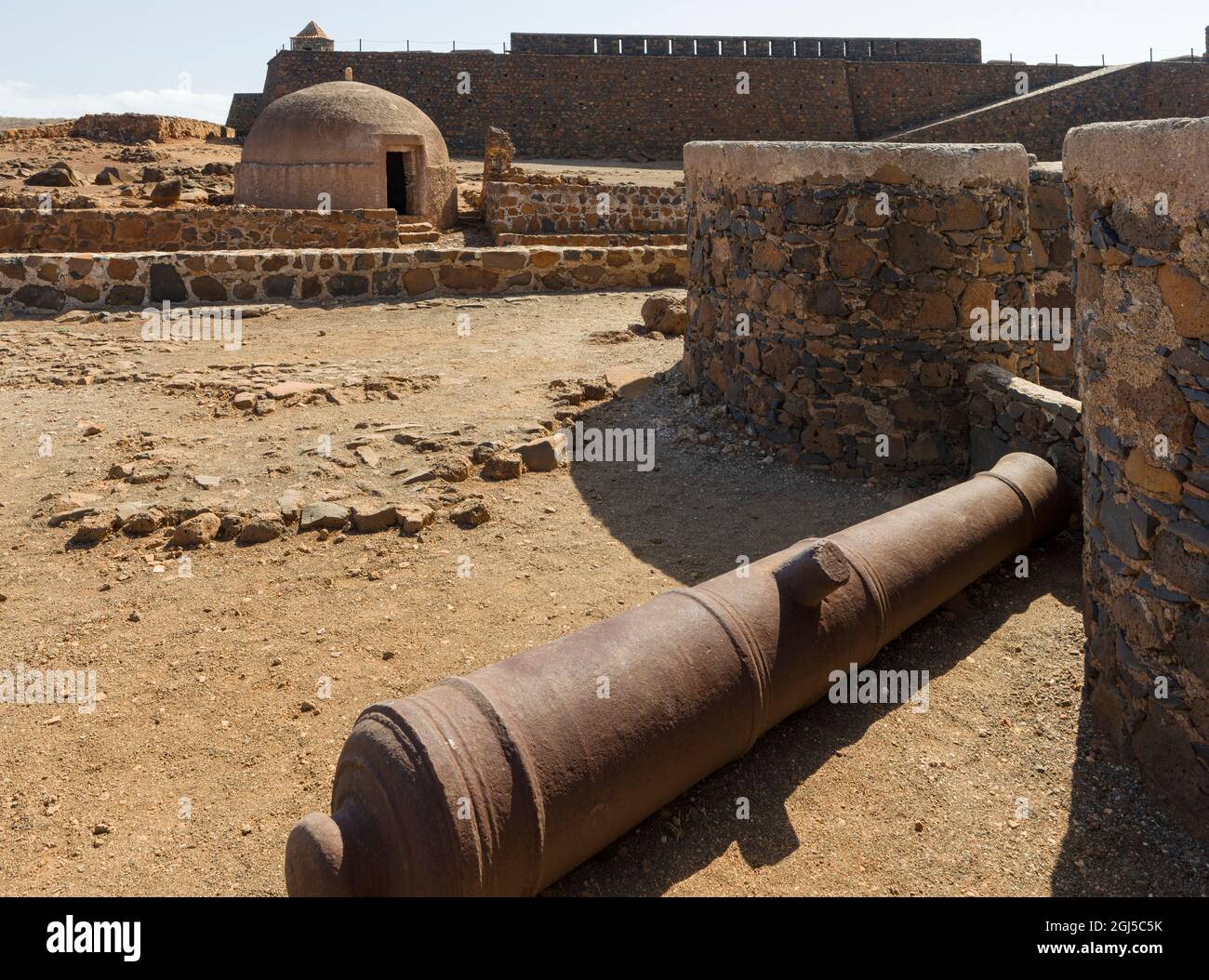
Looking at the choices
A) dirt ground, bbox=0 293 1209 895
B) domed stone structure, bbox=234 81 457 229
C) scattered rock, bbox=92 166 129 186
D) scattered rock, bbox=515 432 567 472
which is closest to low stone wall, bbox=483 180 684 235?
domed stone structure, bbox=234 81 457 229

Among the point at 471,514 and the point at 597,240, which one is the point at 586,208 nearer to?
the point at 597,240

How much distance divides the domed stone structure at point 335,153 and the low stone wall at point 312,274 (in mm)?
6245

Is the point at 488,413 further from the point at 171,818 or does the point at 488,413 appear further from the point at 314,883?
the point at 314,883

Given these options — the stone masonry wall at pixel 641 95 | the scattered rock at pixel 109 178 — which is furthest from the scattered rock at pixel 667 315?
Result: the stone masonry wall at pixel 641 95

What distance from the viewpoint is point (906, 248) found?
552 centimetres

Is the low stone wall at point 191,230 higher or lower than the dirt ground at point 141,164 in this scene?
lower

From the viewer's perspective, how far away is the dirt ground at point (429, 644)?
284cm

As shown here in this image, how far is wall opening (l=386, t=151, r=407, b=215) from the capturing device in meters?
17.5

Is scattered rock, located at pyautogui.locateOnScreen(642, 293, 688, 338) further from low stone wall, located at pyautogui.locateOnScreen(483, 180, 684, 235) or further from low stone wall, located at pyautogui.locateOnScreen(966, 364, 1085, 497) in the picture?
low stone wall, located at pyautogui.locateOnScreen(483, 180, 684, 235)

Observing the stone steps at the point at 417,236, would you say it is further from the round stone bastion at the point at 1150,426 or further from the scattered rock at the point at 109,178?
the round stone bastion at the point at 1150,426

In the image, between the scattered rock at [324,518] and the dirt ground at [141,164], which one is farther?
the dirt ground at [141,164]

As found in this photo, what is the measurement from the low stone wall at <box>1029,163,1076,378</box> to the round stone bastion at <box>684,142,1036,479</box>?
1.06 metres

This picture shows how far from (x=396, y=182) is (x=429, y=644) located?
15.6 m
